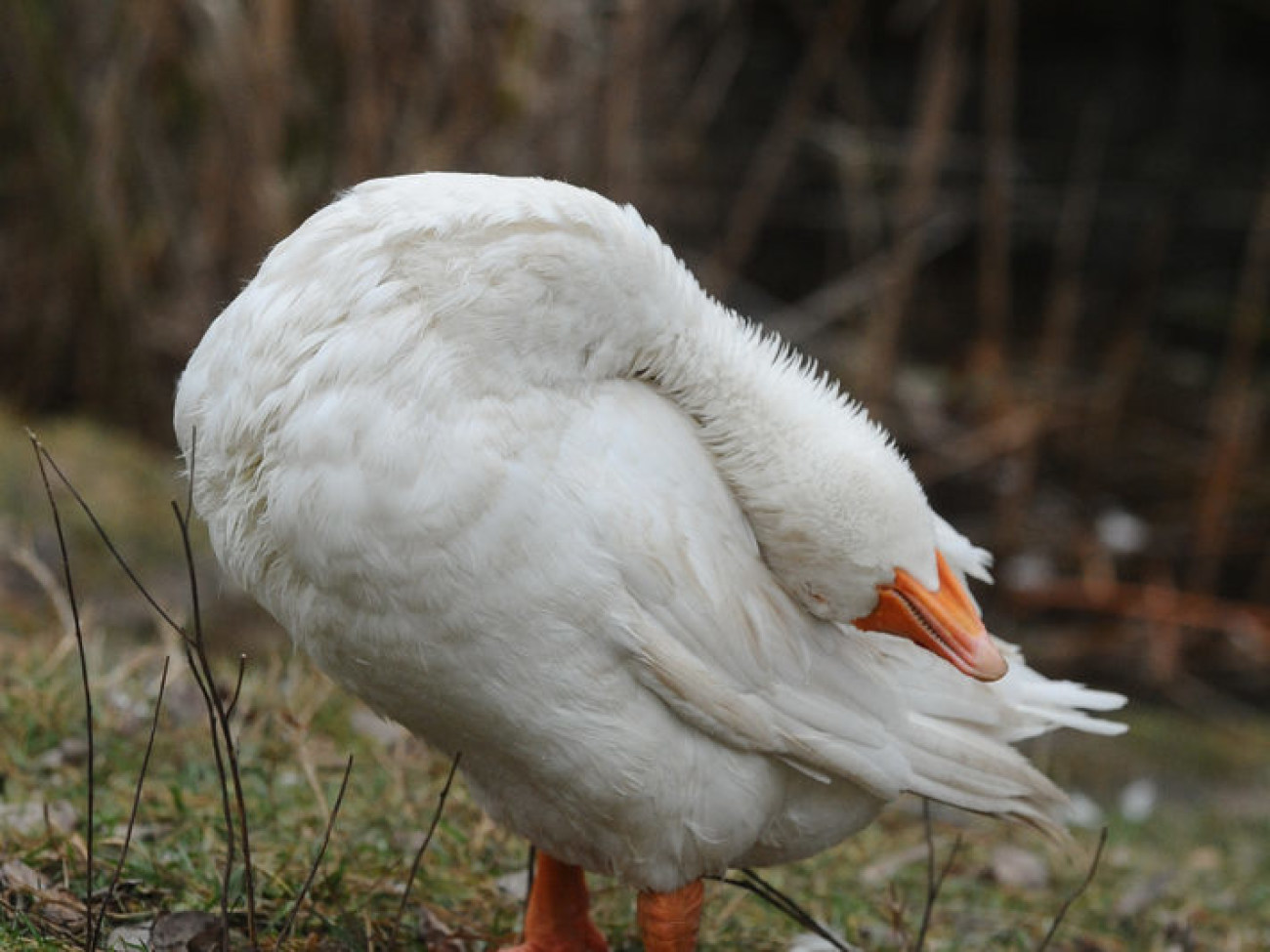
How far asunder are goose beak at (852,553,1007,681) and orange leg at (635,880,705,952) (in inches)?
26.5

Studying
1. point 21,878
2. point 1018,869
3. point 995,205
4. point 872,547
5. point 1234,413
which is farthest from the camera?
point 1234,413

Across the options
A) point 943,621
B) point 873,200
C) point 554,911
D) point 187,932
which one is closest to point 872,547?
point 943,621

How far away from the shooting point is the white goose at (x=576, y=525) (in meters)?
2.82

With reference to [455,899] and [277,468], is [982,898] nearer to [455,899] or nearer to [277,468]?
[455,899]

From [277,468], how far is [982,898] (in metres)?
2.61

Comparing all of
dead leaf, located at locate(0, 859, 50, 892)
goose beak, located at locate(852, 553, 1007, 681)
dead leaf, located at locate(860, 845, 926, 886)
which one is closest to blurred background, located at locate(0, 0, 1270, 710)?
dead leaf, located at locate(860, 845, 926, 886)

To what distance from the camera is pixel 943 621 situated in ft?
10.6

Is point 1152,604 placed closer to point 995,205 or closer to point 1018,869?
point 995,205

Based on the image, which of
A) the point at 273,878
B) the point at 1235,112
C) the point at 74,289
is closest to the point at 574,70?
the point at 74,289

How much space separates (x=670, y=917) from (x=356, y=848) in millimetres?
924

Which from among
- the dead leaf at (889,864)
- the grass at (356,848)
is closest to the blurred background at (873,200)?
the grass at (356,848)

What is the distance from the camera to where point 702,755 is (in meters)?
3.17

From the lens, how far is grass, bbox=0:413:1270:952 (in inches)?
140

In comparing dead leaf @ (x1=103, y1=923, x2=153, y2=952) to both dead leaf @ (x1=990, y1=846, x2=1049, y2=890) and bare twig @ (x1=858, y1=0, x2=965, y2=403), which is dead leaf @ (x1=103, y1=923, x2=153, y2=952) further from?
bare twig @ (x1=858, y1=0, x2=965, y2=403)
